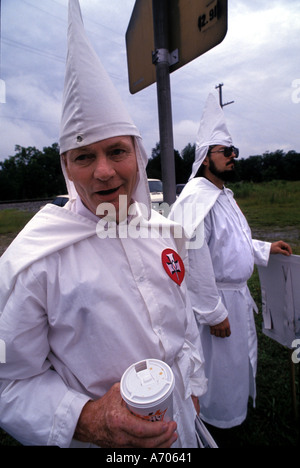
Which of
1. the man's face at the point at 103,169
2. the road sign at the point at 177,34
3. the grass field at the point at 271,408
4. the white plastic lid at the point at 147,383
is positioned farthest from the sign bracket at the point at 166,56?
the grass field at the point at 271,408

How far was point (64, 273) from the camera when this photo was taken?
1.10 metres

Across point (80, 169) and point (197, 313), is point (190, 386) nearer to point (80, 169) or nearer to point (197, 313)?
point (197, 313)

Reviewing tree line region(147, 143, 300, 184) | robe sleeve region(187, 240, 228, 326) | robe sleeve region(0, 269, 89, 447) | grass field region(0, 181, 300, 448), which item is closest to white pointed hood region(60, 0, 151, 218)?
robe sleeve region(0, 269, 89, 447)

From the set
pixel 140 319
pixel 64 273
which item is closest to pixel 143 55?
pixel 64 273

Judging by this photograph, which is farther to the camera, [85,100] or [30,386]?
[85,100]

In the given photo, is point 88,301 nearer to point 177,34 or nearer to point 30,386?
point 30,386

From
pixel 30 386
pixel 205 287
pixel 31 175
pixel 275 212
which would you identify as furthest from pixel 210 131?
pixel 31 175

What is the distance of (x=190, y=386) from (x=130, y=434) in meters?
0.69

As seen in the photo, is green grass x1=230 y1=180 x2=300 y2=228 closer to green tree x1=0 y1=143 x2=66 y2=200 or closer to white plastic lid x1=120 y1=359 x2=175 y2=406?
white plastic lid x1=120 y1=359 x2=175 y2=406

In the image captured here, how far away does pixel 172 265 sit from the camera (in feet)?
4.66

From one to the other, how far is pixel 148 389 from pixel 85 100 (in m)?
1.20

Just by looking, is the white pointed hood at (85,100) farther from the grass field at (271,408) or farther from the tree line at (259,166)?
the tree line at (259,166)

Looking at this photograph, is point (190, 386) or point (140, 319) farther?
point (190, 386)

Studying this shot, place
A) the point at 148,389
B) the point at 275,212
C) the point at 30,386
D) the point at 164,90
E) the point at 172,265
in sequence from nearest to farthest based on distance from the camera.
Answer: the point at 148,389, the point at 30,386, the point at 172,265, the point at 164,90, the point at 275,212
